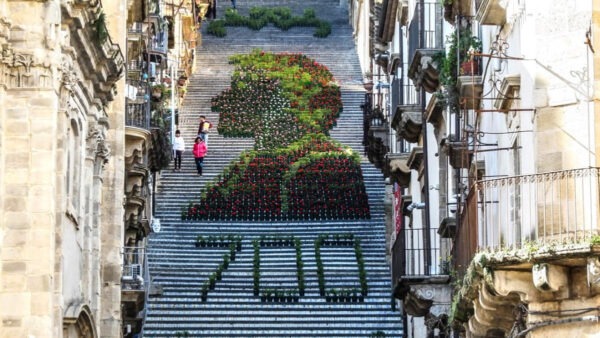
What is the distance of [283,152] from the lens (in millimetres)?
66000

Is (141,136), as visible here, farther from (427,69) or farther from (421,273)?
(427,69)

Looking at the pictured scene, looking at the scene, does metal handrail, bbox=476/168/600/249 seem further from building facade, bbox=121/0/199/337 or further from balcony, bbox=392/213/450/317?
building facade, bbox=121/0/199/337

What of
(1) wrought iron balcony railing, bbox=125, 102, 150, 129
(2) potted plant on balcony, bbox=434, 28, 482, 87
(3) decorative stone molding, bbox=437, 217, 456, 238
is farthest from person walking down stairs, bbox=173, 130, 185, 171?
(2) potted plant on balcony, bbox=434, 28, 482, 87

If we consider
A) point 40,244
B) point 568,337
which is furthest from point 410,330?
point 568,337

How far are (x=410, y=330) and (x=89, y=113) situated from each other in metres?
14.7

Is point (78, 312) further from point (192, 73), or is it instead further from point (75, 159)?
point (192, 73)

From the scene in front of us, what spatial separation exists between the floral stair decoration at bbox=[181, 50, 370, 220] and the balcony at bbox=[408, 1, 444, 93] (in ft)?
57.0

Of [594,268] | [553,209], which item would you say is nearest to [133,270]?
[553,209]

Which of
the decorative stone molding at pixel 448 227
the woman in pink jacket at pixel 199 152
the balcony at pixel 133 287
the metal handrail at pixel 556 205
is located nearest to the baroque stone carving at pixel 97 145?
the balcony at pixel 133 287

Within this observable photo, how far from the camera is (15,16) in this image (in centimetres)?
3000

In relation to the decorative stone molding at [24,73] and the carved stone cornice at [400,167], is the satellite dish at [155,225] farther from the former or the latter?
the decorative stone molding at [24,73]

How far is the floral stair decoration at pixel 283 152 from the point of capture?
5991 centimetres

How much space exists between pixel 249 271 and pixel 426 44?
1418 cm

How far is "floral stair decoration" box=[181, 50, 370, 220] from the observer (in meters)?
59.9
